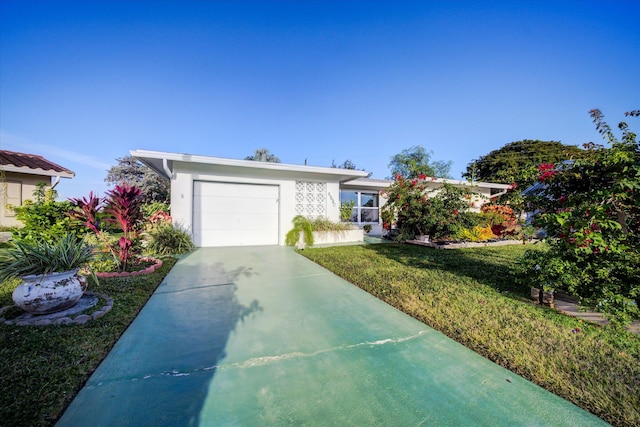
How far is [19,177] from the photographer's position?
9.70m

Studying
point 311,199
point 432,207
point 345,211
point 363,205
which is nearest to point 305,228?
point 311,199

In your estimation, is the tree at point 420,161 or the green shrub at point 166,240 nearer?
the green shrub at point 166,240

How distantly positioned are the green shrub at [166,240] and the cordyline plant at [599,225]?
25.8 feet

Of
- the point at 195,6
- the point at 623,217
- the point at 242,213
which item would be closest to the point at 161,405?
the point at 623,217

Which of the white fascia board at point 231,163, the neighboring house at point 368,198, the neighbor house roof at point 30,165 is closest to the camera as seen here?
the white fascia board at point 231,163

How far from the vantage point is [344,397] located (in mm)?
1688

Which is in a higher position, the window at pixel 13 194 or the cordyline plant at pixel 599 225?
the window at pixel 13 194

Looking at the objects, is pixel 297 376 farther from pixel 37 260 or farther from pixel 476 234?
pixel 476 234

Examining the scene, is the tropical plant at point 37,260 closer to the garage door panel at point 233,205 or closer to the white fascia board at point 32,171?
the garage door panel at point 233,205

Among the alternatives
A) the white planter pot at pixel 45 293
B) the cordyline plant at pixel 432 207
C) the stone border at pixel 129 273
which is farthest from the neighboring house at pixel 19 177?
the cordyline plant at pixel 432 207

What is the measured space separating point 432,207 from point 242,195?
6.51 metres

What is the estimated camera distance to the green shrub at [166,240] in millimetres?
6934

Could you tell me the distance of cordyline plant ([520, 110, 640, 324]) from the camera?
101 inches

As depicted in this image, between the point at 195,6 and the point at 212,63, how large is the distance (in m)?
2.40
